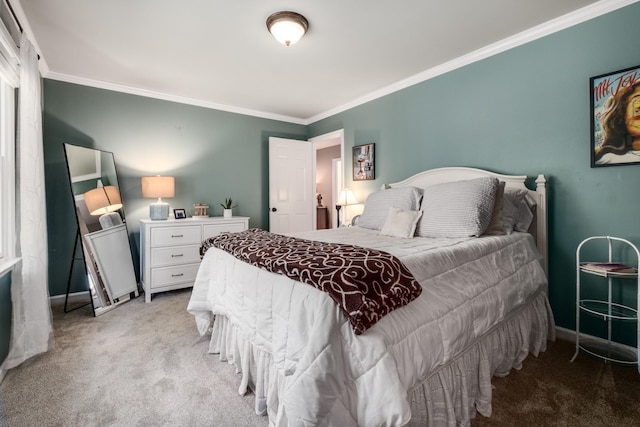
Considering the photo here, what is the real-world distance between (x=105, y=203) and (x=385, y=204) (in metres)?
2.86

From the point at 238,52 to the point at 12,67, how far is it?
1571 mm

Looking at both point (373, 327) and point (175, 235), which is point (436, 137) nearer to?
point (373, 327)

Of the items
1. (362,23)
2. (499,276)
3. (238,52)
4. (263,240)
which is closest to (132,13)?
(238,52)

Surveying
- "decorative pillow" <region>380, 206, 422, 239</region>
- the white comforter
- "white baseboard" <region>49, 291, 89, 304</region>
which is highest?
"decorative pillow" <region>380, 206, 422, 239</region>

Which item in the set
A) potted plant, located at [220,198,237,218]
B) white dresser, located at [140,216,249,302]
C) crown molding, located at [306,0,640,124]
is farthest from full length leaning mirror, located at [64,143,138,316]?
crown molding, located at [306,0,640,124]

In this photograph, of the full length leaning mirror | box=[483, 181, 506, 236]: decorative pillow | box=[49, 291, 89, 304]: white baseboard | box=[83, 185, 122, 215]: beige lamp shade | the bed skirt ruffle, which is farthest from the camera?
box=[49, 291, 89, 304]: white baseboard

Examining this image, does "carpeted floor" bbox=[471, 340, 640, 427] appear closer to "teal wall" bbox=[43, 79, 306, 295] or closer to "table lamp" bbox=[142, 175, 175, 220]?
"table lamp" bbox=[142, 175, 175, 220]

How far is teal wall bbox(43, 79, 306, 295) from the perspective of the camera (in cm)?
311

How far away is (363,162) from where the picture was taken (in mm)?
3891

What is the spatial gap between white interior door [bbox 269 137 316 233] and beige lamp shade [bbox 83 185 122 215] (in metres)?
1.91

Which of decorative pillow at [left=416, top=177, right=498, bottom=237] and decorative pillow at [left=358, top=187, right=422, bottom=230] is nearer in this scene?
decorative pillow at [left=416, top=177, right=498, bottom=237]

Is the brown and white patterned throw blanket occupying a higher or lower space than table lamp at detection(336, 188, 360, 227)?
lower

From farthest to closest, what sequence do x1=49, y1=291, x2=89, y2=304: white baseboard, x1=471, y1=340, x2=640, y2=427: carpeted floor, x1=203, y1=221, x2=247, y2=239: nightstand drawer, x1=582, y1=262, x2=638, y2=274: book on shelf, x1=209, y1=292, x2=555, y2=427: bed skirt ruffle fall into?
x1=203, y1=221, x2=247, y2=239: nightstand drawer, x1=49, y1=291, x2=89, y2=304: white baseboard, x1=582, y1=262, x2=638, y2=274: book on shelf, x1=471, y1=340, x2=640, y2=427: carpeted floor, x1=209, y1=292, x2=555, y2=427: bed skirt ruffle

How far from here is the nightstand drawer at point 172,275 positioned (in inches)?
127
